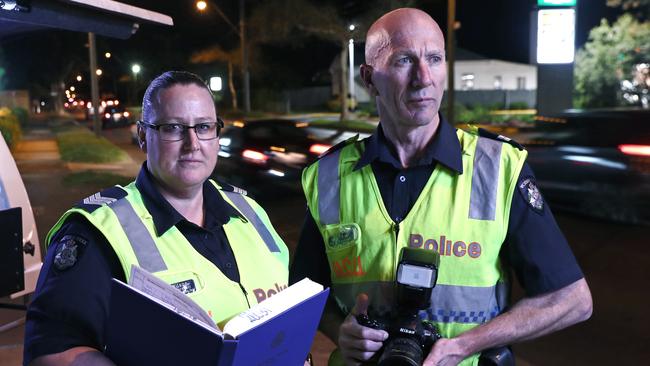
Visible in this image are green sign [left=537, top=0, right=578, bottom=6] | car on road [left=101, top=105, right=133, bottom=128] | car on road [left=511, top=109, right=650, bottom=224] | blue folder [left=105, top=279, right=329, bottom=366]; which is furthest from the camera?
car on road [left=101, top=105, right=133, bottom=128]

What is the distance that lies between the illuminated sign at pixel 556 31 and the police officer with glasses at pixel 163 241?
1613 cm

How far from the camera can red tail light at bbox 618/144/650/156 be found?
8023 mm

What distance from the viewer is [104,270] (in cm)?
172

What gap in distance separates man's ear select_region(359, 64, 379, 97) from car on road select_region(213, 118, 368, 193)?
7777 millimetres

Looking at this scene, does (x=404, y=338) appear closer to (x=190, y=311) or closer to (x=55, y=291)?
(x=190, y=311)

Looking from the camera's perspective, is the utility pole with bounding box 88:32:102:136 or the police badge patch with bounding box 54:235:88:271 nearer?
the police badge patch with bounding box 54:235:88:271

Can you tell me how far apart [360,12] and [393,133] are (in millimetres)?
→ 27993

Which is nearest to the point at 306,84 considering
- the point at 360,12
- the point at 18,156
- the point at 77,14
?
the point at 360,12

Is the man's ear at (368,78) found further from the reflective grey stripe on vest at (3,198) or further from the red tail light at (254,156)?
the red tail light at (254,156)

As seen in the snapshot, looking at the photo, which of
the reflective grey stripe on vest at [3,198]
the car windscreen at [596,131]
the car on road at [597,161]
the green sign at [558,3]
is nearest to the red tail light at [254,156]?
the car on road at [597,161]

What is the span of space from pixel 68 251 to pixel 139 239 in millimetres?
202

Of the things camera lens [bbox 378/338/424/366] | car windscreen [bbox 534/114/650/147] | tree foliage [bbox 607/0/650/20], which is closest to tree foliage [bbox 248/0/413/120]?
tree foliage [bbox 607/0/650/20]

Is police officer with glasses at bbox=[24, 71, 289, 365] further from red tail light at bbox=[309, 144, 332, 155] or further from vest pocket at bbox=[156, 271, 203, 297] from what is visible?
red tail light at bbox=[309, 144, 332, 155]

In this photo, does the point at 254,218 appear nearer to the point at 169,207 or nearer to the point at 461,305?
the point at 169,207
